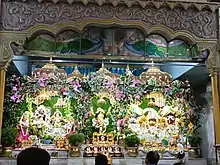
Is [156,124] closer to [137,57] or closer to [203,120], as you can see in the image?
[203,120]

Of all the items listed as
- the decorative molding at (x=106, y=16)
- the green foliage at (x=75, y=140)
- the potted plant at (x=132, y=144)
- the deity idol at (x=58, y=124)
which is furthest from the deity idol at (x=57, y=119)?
the decorative molding at (x=106, y=16)

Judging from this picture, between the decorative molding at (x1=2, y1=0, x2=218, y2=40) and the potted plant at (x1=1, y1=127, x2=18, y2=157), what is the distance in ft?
8.48

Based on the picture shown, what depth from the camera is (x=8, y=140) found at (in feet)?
23.2

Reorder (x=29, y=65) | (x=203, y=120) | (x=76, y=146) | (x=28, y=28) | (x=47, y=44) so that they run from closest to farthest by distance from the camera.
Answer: (x=28, y=28), (x=47, y=44), (x=76, y=146), (x=29, y=65), (x=203, y=120)

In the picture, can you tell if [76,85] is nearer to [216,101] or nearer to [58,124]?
[58,124]

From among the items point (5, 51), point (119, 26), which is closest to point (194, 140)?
point (119, 26)

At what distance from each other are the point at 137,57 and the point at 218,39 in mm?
1484

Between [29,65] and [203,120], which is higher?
[29,65]

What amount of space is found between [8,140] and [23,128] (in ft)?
3.34

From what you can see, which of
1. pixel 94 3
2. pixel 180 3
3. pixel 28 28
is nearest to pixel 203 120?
pixel 180 3

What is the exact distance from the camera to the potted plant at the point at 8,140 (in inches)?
271

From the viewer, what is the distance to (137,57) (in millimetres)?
6375

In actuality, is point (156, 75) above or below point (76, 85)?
above

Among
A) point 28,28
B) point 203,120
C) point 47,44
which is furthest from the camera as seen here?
point 203,120
